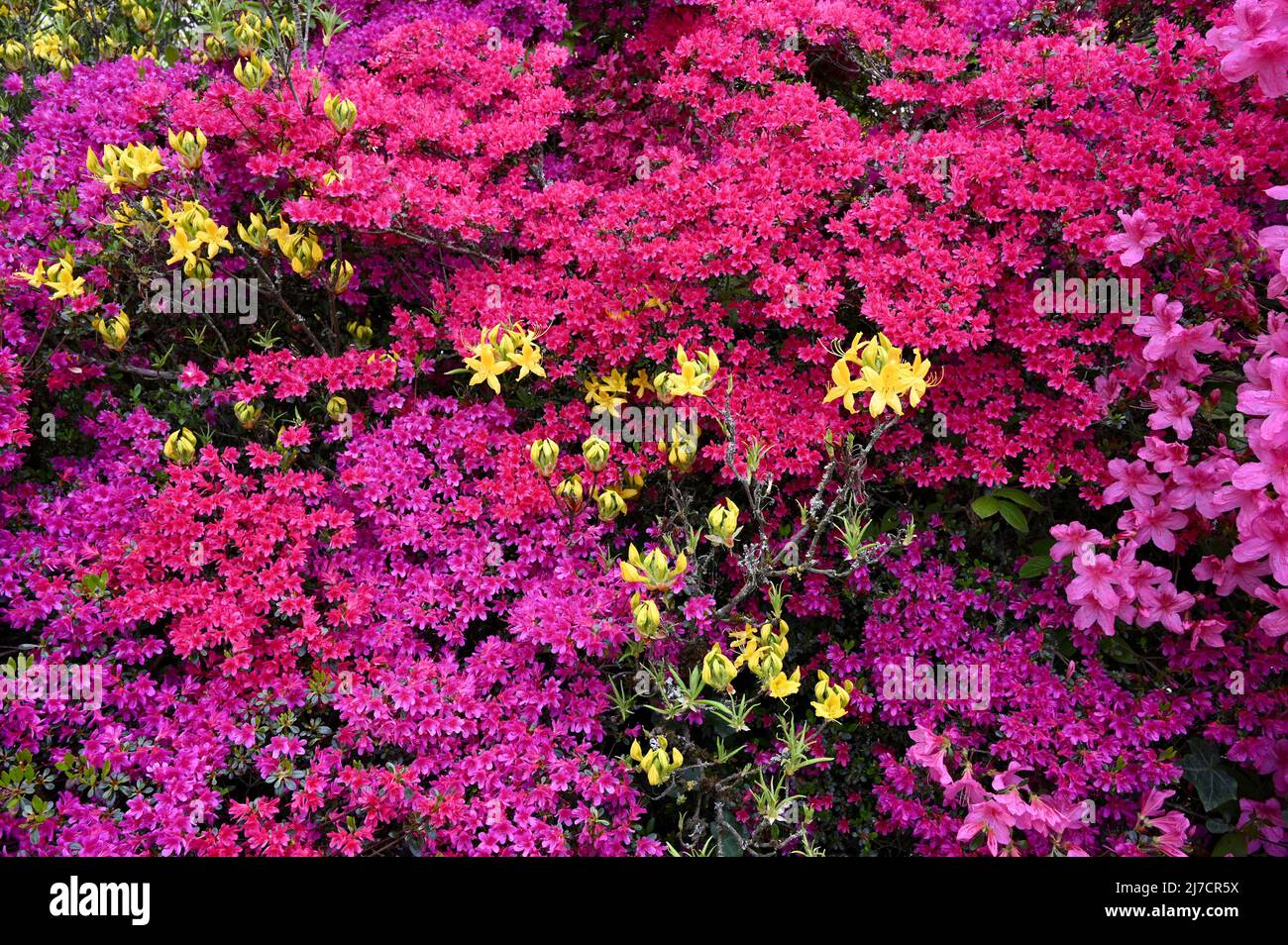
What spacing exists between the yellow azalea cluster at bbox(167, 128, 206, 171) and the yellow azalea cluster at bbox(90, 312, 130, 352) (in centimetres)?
54

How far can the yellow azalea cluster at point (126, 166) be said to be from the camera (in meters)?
2.64

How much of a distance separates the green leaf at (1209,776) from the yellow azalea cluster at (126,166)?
3.53 meters

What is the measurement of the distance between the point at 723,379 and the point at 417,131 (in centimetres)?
148

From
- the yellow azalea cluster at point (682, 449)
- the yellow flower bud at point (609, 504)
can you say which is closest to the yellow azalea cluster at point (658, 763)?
the yellow flower bud at point (609, 504)

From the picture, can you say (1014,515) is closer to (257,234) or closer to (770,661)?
(770,661)

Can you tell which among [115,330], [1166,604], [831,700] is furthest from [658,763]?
[115,330]

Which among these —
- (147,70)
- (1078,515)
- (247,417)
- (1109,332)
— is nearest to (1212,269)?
(1109,332)

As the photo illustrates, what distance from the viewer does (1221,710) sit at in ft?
8.14

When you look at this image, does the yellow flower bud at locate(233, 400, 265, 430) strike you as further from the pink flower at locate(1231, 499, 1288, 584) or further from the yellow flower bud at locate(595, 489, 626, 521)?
the pink flower at locate(1231, 499, 1288, 584)

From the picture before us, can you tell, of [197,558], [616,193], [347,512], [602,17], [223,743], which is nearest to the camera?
[223,743]

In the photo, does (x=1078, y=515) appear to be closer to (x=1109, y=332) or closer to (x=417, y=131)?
(x=1109, y=332)

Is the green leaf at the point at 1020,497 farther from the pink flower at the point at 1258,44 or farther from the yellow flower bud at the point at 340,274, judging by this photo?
the yellow flower bud at the point at 340,274

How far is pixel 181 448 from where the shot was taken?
104 inches

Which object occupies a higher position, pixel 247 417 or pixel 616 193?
pixel 616 193
